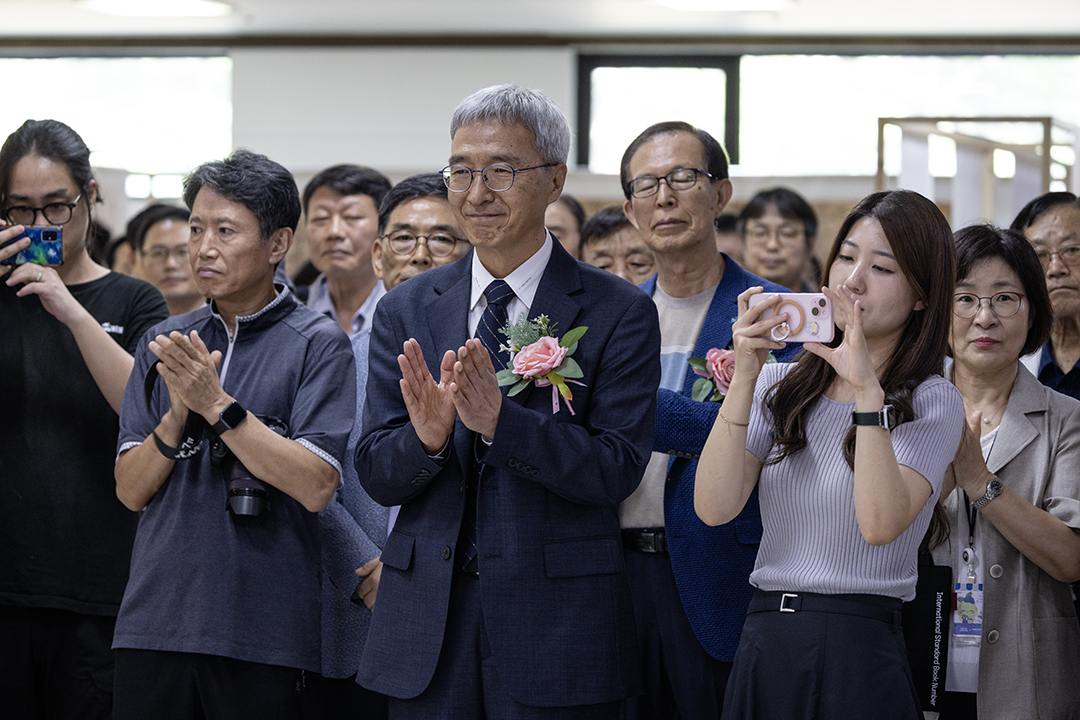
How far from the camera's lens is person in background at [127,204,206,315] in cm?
441

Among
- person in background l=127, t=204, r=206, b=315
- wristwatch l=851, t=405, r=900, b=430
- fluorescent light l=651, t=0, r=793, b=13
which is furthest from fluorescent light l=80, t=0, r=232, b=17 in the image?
wristwatch l=851, t=405, r=900, b=430

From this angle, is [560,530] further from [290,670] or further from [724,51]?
[724,51]

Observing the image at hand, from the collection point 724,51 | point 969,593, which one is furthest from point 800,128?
point 969,593

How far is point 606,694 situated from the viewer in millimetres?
1880

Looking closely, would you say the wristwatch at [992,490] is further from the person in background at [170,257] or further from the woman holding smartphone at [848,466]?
the person in background at [170,257]

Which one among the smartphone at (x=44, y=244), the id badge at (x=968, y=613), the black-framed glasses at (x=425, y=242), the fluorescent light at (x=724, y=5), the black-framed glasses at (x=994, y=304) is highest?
the fluorescent light at (x=724, y=5)

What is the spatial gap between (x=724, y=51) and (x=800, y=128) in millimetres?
816

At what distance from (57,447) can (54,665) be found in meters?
0.51

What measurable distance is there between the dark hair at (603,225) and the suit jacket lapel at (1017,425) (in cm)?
157

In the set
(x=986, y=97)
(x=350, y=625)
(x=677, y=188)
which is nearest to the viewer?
(x=350, y=625)

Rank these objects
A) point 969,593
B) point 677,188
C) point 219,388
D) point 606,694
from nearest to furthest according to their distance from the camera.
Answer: point 606,694 < point 219,388 < point 969,593 < point 677,188

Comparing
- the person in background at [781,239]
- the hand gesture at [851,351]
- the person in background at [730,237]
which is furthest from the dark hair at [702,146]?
the person in background at [730,237]

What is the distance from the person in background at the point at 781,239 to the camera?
175 inches

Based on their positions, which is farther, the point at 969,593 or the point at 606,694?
the point at 969,593
